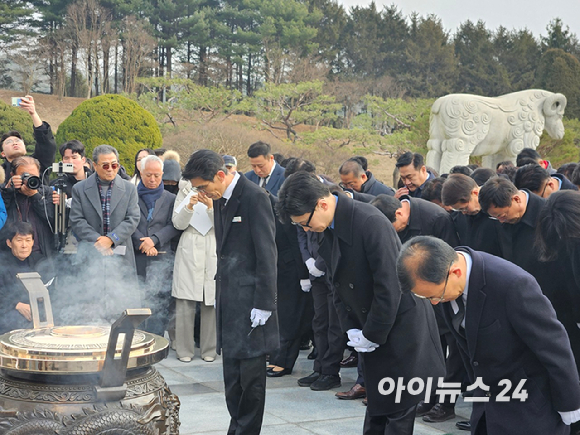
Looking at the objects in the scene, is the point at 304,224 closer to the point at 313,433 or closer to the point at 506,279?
the point at 506,279

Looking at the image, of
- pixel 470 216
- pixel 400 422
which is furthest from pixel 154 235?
pixel 400 422

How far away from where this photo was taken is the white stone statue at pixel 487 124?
520 inches

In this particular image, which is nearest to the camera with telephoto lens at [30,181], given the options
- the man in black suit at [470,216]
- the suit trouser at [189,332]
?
the suit trouser at [189,332]

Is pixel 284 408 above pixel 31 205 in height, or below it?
below

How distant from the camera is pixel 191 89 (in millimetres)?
26891

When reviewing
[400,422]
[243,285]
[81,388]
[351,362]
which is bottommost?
[351,362]

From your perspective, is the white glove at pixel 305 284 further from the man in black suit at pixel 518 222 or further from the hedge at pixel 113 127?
the hedge at pixel 113 127

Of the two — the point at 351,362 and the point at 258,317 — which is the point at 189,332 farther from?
the point at 258,317

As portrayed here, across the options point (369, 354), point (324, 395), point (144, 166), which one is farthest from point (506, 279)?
point (144, 166)

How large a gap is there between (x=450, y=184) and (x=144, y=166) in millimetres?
3166

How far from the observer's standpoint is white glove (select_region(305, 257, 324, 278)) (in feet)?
19.2

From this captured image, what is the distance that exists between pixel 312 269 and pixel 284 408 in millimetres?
1251

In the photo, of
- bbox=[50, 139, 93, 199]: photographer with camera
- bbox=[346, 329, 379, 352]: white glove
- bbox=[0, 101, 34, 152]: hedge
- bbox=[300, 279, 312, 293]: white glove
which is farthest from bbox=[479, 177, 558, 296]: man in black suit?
bbox=[0, 101, 34, 152]: hedge

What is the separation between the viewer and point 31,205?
598 cm
